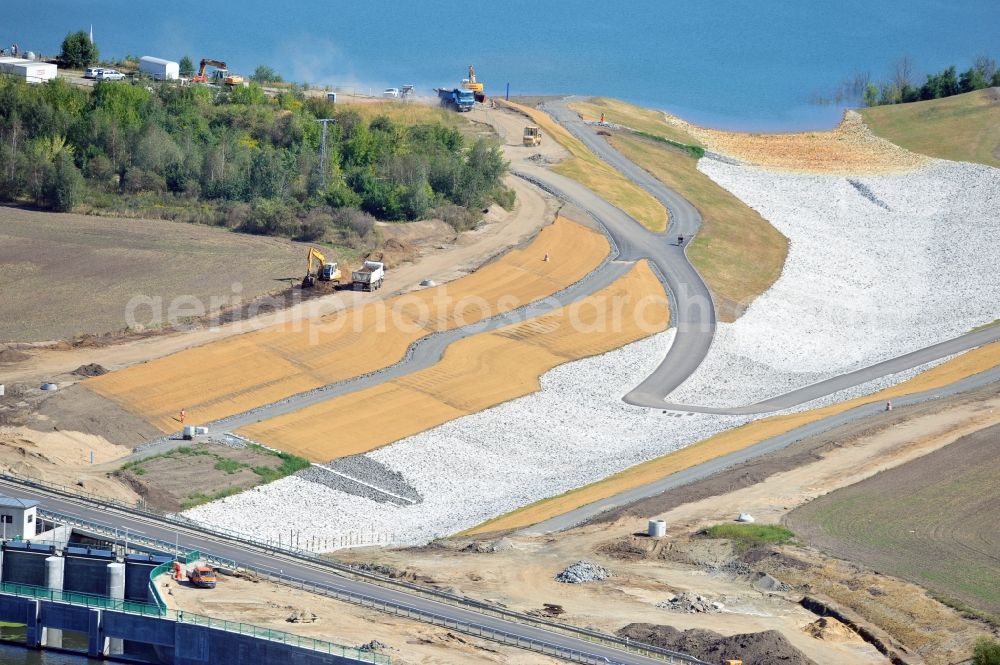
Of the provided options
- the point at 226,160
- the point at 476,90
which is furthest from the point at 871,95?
the point at 226,160

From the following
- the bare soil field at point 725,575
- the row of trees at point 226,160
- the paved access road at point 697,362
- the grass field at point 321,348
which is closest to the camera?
the bare soil field at point 725,575

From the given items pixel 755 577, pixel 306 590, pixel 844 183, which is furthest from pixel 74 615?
pixel 844 183

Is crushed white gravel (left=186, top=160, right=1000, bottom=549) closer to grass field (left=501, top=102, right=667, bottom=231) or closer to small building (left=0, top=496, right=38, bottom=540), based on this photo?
small building (left=0, top=496, right=38, bottom=540)

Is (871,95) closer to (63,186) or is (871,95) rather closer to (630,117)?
(630,117)

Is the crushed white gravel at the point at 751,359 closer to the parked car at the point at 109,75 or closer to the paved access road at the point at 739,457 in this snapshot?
the paved access road at the point at 739,457

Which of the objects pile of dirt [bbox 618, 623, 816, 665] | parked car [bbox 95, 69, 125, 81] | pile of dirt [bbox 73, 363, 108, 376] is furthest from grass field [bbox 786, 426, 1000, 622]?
parked car [bbox 95, 69, 125, 81]

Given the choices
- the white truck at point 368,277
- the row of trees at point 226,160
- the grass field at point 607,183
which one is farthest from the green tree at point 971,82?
the white truck at point 368,277
